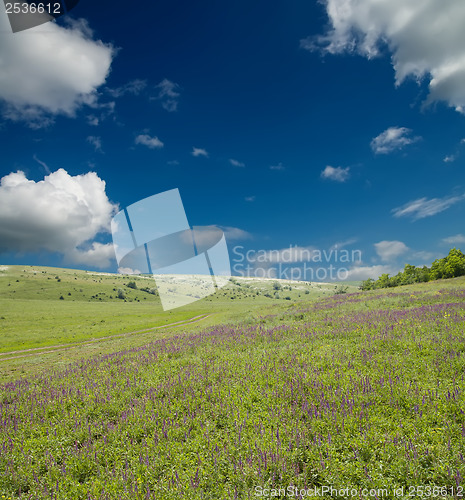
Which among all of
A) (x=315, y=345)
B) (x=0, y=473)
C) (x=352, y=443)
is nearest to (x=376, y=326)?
(x=315, y=345)

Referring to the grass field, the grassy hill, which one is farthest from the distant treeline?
the grass field

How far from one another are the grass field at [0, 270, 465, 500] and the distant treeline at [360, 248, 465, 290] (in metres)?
105

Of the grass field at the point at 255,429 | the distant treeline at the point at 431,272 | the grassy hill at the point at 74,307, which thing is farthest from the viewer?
the distant treeline at the point at 431,272

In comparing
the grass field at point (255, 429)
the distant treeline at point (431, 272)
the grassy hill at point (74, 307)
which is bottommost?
the grass field at point (255, 429)

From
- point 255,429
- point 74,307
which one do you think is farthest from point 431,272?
point 74,307

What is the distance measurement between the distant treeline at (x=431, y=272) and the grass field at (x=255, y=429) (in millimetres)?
104551

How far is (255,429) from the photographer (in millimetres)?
5410

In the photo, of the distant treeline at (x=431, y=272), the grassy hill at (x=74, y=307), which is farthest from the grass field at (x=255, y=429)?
the distant treeline at (x=431, y=272)

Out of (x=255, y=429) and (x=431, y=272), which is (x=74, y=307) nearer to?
(x=255, y=429)

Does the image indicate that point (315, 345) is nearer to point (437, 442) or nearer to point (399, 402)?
point (399, 402)

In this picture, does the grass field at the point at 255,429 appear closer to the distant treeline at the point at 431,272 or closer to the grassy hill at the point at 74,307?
the grassy hill at the point at 74,307

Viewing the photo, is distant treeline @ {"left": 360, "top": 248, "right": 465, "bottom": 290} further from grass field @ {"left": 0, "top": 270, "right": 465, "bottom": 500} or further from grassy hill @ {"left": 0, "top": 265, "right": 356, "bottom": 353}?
grass field @ {"left": 0, "top": 270, "right": 465, "bottom": 500}

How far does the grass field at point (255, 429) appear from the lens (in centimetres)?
422

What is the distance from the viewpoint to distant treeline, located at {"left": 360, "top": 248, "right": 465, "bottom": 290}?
89.5m
